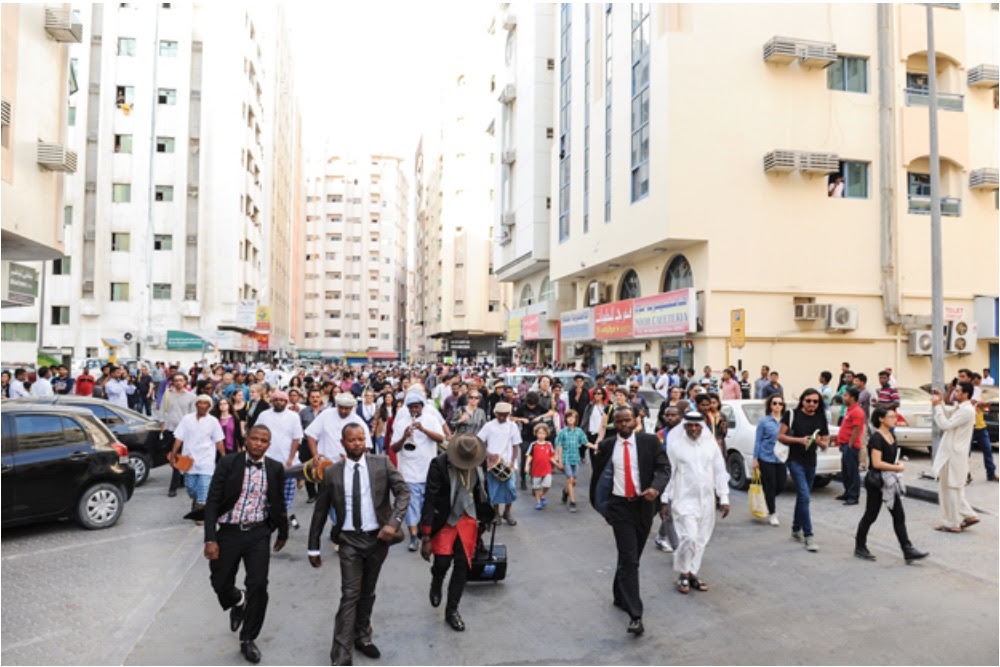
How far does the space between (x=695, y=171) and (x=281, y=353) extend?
51476 mm

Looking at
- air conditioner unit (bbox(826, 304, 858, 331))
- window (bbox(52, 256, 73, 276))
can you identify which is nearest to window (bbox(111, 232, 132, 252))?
window (bbox(52, 256, 73, 276))

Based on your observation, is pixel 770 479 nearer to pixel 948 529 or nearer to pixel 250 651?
pixel 948 529

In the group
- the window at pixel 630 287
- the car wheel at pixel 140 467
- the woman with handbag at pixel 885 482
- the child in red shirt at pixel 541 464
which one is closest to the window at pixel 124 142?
the window at pixel 630 287

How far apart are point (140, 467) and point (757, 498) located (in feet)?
31.8

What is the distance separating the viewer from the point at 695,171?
21.8 meters

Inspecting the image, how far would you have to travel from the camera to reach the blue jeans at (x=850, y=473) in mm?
10469

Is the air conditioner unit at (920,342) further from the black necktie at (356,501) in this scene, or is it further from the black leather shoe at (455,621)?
the black necktie at (356,501)

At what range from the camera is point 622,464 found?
5.98m

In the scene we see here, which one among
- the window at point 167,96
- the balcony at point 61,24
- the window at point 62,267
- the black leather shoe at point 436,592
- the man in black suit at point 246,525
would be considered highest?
the window at point 167,96

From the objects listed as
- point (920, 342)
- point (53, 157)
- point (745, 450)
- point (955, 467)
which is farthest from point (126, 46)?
point (955, 467)

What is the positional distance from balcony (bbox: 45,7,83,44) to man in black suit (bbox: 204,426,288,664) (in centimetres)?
1634

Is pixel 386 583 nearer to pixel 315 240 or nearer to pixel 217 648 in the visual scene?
pixel 217 648

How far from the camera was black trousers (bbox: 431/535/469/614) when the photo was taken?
555 centimetres

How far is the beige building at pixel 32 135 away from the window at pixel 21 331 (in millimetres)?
23891
